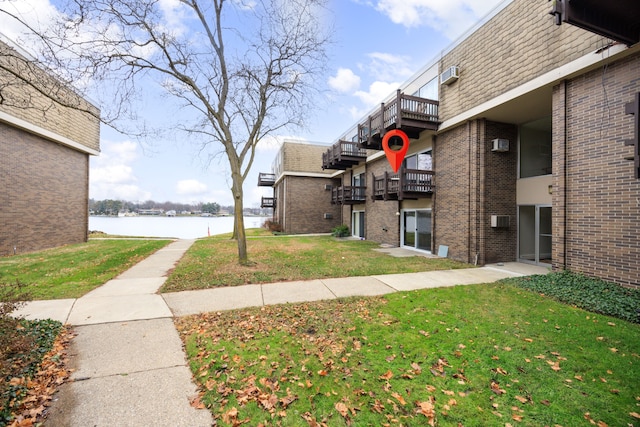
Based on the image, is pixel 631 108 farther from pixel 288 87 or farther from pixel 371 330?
pixel 288 87

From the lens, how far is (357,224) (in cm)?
2078

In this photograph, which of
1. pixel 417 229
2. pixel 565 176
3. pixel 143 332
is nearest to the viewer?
pixel 143 332

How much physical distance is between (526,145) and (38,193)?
70.6 feet

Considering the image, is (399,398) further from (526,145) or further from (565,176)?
(526,145)

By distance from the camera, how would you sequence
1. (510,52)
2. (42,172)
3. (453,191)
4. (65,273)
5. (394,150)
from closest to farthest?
(65,273) < (510,52) < (453,191) < (42,172) < (394,150)

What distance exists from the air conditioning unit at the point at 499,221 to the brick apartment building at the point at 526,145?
48 mm

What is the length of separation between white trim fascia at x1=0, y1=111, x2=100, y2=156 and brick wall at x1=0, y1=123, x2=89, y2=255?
29 centimetres

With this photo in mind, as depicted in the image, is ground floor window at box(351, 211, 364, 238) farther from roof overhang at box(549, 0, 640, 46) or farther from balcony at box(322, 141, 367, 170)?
roof overhang at box(549, 0, 640, 46)

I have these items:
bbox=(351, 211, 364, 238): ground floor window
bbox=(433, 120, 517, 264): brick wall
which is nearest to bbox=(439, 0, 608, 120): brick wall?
bbox=(433, 120, 517, 264): brick wall

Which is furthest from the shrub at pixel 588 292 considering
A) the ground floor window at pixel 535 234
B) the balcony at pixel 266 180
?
the balcony at pixel 266 180

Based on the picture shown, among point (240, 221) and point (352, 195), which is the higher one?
point (352, 195)

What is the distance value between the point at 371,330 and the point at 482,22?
36.7 feet

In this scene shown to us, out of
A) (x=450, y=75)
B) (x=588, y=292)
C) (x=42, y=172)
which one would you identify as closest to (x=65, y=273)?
(x=42, y=172)

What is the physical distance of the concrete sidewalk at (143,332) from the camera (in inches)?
97.3
